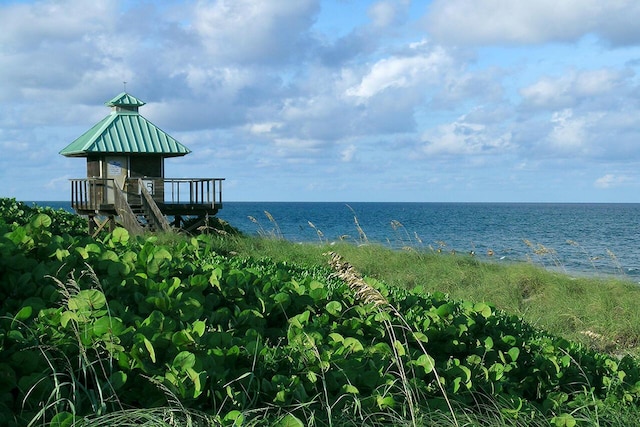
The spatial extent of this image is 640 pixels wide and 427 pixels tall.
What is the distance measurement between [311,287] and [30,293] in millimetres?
1918

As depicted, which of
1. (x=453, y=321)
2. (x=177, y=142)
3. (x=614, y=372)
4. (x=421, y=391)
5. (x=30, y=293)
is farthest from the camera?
(x=177, y=142)

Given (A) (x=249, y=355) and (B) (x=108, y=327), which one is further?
(A) (x=249, y=355)

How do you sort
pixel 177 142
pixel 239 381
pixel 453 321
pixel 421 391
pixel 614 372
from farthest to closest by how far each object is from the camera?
pixel 177 142
pixel 614 372
pixel 453 321
pixel 421 391
pixel 239 381

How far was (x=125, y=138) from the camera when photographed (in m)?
24.7

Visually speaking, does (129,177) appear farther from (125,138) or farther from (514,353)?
(514,353)

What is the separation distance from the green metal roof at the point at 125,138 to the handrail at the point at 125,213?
1.80 meters

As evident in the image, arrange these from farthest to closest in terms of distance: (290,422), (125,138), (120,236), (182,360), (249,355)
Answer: (125,138)
(120,236)
(249,355)
(182,360)
(290,422)

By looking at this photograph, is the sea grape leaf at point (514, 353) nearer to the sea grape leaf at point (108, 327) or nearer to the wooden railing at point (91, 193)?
the sea grape leaf at point (108, 327)

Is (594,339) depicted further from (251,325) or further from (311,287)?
(251,325)

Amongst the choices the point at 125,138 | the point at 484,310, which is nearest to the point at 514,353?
the point at 484,310

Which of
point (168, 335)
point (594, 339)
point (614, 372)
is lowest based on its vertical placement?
point (594, 339)

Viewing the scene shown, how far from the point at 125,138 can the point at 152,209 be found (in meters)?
4.35

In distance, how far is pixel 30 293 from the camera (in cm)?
427

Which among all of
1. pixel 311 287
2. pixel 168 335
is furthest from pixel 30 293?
pixel 311 287
